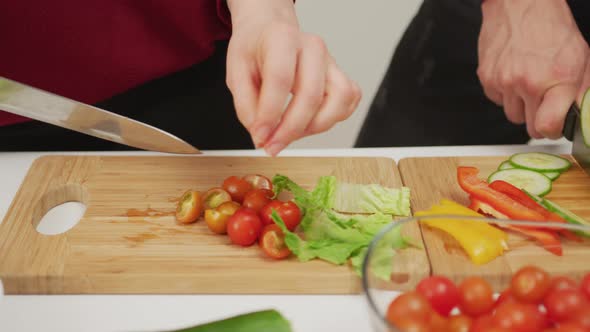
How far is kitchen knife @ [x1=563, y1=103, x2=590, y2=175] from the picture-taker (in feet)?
5.32

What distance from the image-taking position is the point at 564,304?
93 cm

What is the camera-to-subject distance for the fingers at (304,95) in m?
1.32

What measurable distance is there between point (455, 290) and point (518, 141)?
134 cm

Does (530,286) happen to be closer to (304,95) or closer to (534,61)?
(304,95)

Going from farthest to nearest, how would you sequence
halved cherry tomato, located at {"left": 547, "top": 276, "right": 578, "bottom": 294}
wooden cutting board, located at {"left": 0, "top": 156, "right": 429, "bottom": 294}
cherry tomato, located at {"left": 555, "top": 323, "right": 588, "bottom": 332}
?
wooden cutting board, located at {"left": 0, "top": 156, "right": 429, "bottom": 294}, halved cherry tomato, located at {"left": 547, "top": 276, "right": 578, "bottom": 294}, cherry tomato, located at {"left": 555, "top": 323, "right": 588, "bottom": 332}

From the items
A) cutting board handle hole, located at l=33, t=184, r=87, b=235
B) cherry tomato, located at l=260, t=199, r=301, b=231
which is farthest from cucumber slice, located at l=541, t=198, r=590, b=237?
cutting board handle hole, located at l=33, t=184, r=87, b=235

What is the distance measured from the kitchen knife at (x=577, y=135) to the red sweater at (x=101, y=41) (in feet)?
2.78

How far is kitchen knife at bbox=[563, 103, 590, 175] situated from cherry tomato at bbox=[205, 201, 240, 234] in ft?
2.70

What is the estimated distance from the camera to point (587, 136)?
157cm

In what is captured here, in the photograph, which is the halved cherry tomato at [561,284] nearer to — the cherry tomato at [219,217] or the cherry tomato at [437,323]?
the cherry tomato at [437,323]

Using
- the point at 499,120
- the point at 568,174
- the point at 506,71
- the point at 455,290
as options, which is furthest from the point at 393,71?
the point at 455,290

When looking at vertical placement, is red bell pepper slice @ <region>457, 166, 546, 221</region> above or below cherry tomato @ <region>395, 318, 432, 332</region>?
below

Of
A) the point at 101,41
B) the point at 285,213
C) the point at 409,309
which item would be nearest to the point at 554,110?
the point at 285,213

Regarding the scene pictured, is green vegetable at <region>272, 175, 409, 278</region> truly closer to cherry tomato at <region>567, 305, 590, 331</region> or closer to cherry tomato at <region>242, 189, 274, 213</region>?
cherry tomato at <region>242, 189, 274, 213</region>
